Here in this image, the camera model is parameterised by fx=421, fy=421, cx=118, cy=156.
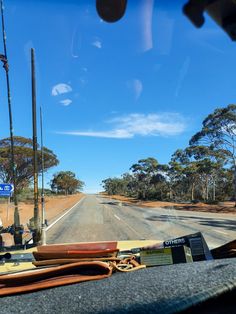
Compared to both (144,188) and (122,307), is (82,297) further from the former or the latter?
(144,188)

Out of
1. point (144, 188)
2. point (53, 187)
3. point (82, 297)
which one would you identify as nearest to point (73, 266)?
point (82, 297)

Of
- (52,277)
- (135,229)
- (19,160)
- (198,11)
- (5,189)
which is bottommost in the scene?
(135,229)

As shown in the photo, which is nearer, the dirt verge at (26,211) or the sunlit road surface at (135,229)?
the sunlit road surface at (135,229)

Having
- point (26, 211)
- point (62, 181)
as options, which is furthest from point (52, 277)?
point (62, 181)

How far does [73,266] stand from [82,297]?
1.77 feet

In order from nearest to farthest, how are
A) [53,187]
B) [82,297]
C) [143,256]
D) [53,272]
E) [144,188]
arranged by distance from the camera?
[82,297] < [53,272] < [143,256] < [144,188] < [53,187]

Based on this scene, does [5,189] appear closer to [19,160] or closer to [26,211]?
[26,211]

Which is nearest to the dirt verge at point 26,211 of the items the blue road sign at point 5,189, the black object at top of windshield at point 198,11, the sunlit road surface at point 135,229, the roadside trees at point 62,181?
the blue road sign at point 5,189

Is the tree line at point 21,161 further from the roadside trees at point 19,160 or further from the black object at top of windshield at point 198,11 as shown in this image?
the black object at top of windshield at point 198,11

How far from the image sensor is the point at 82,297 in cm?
258

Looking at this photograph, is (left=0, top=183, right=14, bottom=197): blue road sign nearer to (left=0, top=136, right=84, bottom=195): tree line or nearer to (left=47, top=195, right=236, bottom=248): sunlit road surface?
(left=47, top=195, right=236, bottom=248): sunlit road surface

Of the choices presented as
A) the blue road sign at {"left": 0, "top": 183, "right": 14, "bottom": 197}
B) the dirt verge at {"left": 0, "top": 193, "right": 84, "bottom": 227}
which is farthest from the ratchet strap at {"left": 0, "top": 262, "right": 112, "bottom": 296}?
the blue road sign at {"left": 0, "top": 183, "right": 14, "bottom": 197}

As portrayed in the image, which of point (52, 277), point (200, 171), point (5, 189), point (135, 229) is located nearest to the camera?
point (52, 277)

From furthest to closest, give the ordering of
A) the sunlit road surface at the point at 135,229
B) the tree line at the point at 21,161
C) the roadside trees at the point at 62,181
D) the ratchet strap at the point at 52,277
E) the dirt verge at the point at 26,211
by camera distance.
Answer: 1. the roadside trees at the point at 62,181
2. the tree line at the point at 21,161
3. the dirt verge at the point at 26,211
4. the sunlit road surface at the point at 135,229
5. the ratchet strap at the point at 52,277
